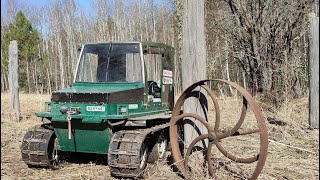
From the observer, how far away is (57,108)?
6227 mm

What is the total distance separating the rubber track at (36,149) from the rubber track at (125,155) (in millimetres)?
1248

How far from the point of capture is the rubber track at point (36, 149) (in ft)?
20.6

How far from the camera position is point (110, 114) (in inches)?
235

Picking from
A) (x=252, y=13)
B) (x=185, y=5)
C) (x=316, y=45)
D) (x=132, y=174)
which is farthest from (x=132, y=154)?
(x=252, y=13)

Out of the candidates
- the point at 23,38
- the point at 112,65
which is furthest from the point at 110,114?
the point at 23,38

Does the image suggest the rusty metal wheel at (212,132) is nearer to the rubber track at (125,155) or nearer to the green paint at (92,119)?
the rubber track at (125,155)

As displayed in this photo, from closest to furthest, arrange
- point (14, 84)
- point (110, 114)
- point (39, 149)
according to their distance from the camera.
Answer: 1. point (110, 114)
2. point (39, 149)
3. point (14, 84)

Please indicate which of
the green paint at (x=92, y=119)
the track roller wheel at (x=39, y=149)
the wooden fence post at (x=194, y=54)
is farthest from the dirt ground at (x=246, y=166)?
the wooden fence post at (x=194, y=54)

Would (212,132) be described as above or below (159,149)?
above

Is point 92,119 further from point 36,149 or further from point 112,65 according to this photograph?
point 112,65

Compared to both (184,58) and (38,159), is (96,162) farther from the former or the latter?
(184,58)

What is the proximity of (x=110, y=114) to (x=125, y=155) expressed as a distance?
70 cm

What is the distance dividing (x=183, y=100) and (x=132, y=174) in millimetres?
1293

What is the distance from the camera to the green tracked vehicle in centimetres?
582
